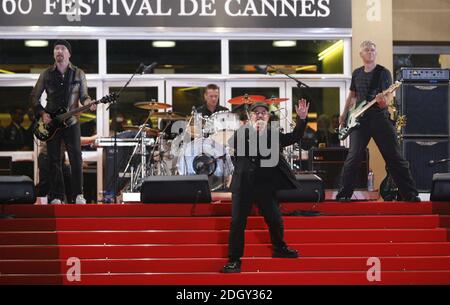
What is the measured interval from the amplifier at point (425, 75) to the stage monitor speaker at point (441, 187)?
2.72m

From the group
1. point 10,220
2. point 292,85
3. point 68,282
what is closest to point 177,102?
point 292,85

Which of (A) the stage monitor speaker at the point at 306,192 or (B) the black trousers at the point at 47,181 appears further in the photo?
(B) the black trousers at the point at 47,181

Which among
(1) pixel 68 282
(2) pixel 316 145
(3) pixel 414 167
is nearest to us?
(1) pixel 68 282

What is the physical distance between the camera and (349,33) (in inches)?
532

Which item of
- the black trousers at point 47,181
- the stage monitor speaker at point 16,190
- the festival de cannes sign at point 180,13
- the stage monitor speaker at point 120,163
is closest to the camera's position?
the stage monitor speaker at point 16,190

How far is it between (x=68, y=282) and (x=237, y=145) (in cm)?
236

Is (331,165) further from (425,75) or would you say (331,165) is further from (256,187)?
(256,187)

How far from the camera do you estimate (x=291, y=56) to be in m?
13.9

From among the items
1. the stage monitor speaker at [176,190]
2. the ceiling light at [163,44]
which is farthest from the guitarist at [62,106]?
the ceiling light at [163,44]

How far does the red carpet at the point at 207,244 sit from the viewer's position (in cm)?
800

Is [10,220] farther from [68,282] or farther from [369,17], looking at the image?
[369,17]

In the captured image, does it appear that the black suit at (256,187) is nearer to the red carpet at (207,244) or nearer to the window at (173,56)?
the red carpet at (207,244)

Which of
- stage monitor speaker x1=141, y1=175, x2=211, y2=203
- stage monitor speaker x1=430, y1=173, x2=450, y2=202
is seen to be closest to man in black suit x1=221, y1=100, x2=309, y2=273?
stage monitor speaker x1=141, y1=175, x2=211, y2=203

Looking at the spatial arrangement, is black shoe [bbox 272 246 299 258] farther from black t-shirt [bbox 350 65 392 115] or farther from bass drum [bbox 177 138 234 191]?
bass drum [bbox 177 138 234 191]
